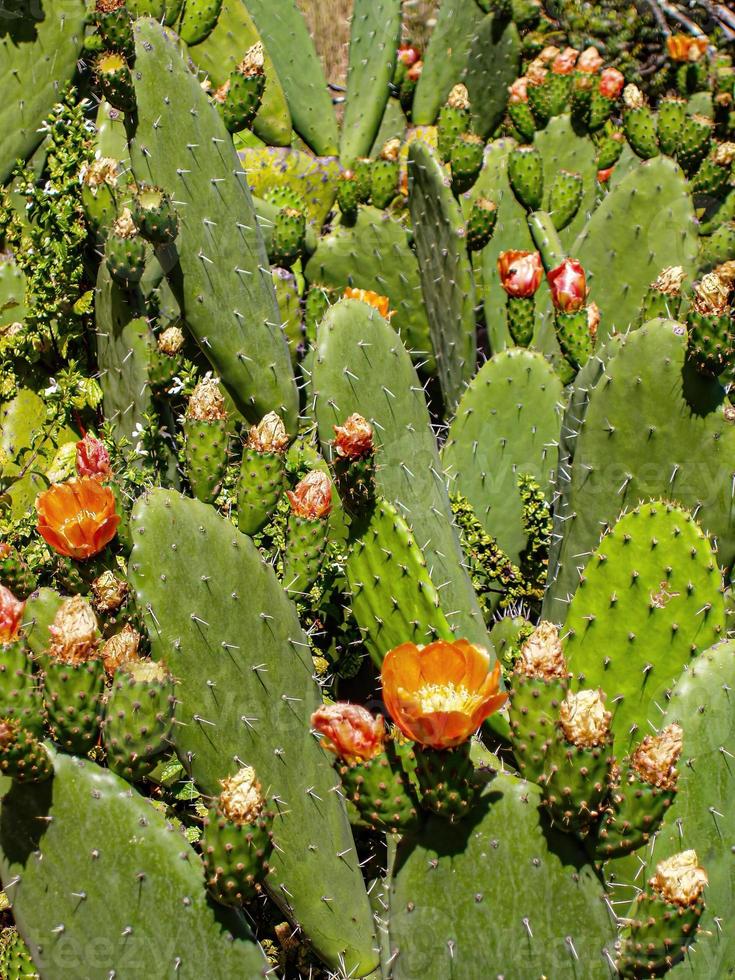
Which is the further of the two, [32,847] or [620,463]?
[620,463]

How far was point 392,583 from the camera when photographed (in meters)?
1.79

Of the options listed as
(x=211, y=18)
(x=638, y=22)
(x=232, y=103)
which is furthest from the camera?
(x=638, y=22)

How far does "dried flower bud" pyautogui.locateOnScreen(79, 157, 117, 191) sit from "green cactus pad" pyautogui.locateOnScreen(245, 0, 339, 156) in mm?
2240

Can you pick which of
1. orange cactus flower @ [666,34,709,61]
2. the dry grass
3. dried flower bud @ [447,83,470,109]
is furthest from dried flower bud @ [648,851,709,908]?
→ the dry grass

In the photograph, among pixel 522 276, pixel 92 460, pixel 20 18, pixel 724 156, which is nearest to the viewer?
pixel 92 460

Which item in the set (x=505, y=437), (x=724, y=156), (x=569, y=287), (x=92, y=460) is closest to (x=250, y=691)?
(x=92, y=460)

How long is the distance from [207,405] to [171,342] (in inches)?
23.7

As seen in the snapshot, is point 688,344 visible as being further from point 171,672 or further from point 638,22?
point 638,22

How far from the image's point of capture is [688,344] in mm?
1912

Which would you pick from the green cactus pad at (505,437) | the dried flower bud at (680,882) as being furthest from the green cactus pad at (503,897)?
the green cactus pad at (505,437)

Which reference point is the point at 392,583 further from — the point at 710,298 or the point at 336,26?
the point at 336,26

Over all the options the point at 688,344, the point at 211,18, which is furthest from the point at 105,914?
the point at 211,18

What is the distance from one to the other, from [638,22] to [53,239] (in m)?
4.67

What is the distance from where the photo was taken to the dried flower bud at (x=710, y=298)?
6.14 ft
